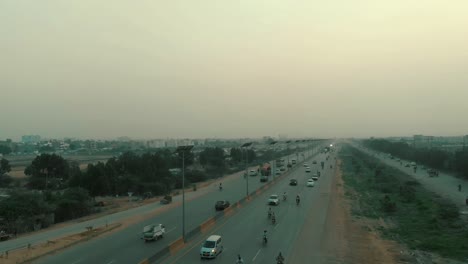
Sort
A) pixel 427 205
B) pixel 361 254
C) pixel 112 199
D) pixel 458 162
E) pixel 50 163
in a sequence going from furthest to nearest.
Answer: pixel 458 162
pixel 50 163
pixel 112 199
pixel 427 205
pixel 361 254

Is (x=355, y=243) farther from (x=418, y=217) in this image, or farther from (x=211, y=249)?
(x=418, y=217)

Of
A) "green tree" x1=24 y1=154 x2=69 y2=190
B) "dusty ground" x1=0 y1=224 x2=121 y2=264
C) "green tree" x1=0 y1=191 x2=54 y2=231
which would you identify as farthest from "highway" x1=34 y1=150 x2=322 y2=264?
"green tree" x1=24 y1=154 x2=69 y2=190

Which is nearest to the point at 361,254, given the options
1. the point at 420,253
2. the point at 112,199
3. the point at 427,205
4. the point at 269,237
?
the point at 420,253

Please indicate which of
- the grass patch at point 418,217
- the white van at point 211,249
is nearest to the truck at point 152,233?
the white van at point 211,249

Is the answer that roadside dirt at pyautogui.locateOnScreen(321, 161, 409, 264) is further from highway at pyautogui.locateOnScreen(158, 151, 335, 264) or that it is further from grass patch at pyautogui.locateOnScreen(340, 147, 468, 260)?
grass patch at pyautogui.locateOnScreen(340, 147, 468, 260)

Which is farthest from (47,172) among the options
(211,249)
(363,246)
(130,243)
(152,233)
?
(363,246)

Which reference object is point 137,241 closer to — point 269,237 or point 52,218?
point 269,237
